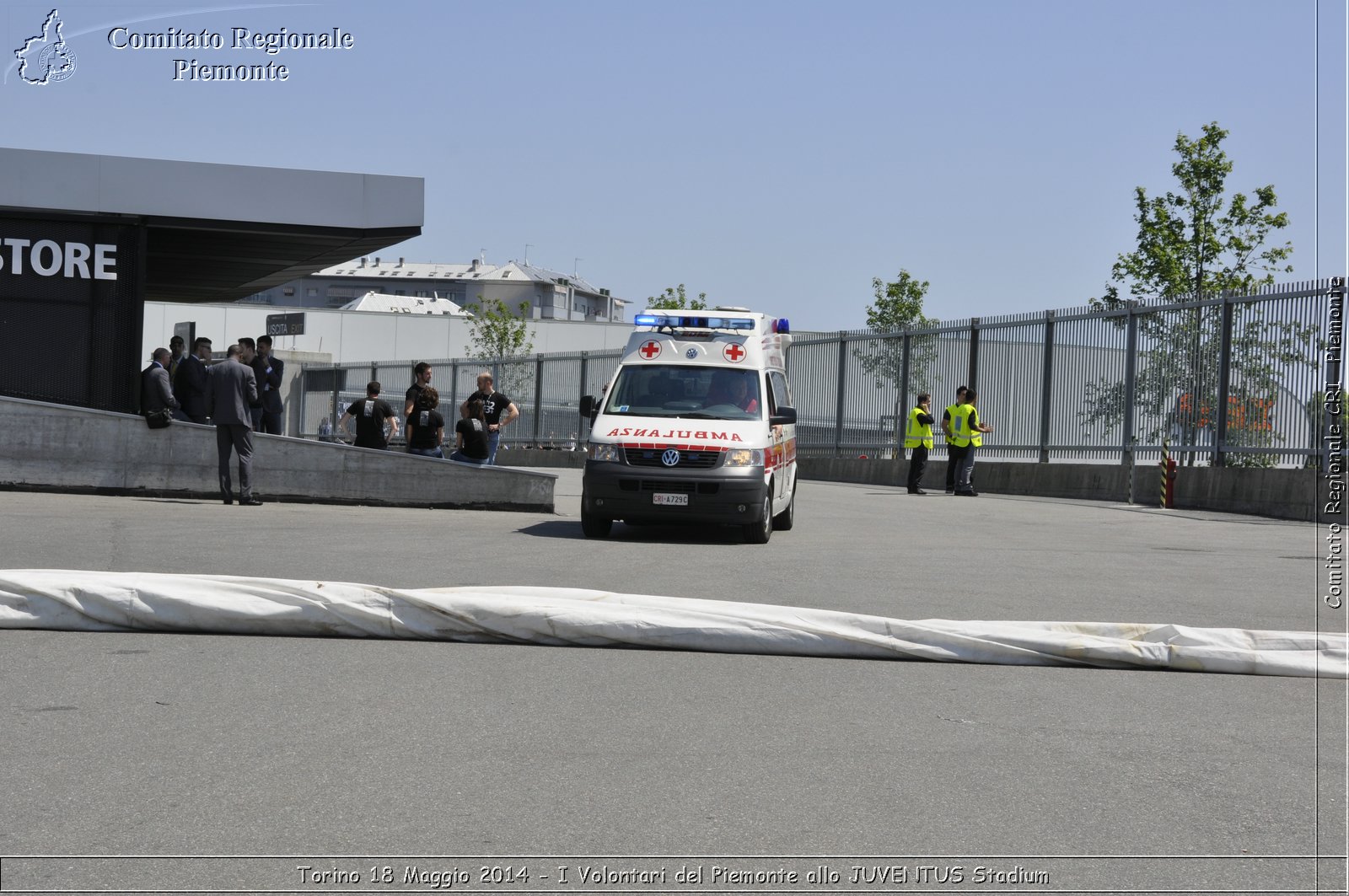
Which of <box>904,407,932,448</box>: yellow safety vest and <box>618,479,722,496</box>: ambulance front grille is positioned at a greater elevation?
<box>904,407,932,448</box>: yellow safety vest

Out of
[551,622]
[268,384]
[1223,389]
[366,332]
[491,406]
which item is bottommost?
[551,622]

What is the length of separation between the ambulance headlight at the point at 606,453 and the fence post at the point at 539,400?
25025 mm

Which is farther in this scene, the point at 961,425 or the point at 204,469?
the point at 961,425

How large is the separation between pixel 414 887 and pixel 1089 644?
4.80 metres

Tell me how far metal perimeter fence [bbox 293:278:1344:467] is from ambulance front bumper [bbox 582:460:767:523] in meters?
7.27

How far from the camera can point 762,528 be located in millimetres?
14875

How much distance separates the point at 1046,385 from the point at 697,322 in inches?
423

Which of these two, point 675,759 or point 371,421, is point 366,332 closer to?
point 371,421

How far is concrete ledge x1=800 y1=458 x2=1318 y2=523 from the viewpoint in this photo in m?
18.8

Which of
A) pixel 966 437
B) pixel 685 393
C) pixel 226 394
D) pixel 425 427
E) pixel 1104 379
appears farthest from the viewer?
pixel 966 437

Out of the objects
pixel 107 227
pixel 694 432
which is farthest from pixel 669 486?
pixel 107 227

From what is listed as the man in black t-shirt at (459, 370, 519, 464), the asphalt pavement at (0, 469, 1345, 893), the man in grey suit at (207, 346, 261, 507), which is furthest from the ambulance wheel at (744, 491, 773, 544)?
the man in grey suit at (207, 346, 261, 507)

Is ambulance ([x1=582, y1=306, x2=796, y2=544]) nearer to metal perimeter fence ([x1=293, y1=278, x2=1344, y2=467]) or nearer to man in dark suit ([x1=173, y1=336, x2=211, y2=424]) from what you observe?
man in dark suit ([x1=173, y1=336, x2=211, y2=424])

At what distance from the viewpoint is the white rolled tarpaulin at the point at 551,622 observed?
316 inches
